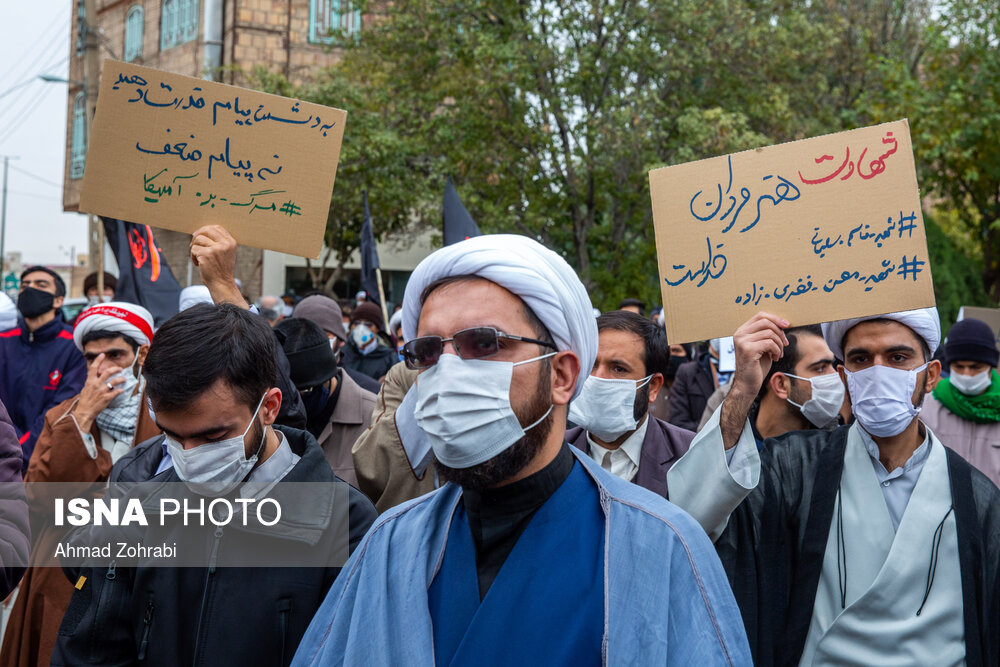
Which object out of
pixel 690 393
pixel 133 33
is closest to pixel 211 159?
pixel 690 393

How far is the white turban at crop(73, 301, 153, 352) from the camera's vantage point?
4.48 meters

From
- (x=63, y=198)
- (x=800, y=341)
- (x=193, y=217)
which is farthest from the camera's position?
(x=63, y=198)

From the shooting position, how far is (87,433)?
4.13 m

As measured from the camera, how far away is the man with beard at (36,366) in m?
5.70

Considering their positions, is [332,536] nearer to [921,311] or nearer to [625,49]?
[921,311]

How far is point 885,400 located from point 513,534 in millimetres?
1517

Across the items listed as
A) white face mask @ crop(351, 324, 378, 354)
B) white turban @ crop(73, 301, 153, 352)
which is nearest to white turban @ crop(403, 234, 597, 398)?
white turban @ crop(73, 301, 153, 352)

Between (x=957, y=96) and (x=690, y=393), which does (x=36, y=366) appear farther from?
(x=957, y=96)

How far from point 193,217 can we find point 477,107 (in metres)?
13.0

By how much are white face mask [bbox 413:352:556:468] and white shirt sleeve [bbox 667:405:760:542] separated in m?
0.75

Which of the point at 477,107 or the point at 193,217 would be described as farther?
the point at 477,107

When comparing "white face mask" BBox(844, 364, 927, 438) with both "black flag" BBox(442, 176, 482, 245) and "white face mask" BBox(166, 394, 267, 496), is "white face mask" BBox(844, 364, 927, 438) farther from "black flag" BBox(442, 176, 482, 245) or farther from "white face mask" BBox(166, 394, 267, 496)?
"black flag" BBox(442, 176, 482, 245)

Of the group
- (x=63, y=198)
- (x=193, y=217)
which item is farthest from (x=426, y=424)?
(x=63, y=198)

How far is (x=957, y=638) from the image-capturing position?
8.89ft
